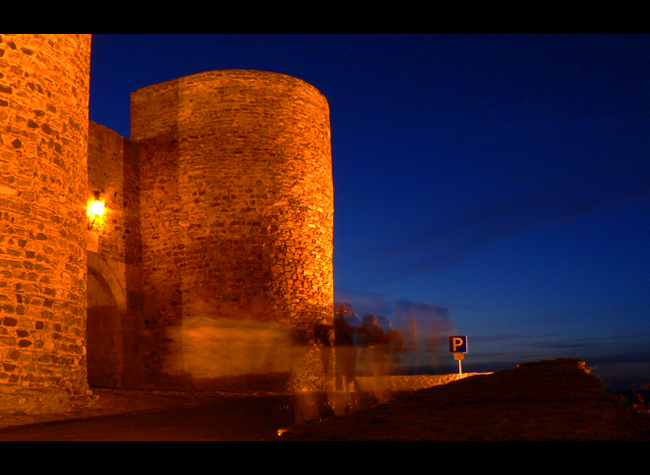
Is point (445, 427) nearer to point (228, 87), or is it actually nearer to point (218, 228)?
point (218, 228)

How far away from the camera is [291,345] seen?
38.4 ft

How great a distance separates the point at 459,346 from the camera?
12562mm

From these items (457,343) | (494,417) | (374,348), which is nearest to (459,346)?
(457,343)

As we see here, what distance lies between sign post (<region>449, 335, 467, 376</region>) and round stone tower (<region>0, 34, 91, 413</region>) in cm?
767

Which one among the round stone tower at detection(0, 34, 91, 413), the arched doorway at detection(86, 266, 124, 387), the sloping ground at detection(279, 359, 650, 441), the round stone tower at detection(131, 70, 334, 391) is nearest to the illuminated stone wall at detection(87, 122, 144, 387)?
the arched doorway at detection(86, 266, 124, 387)

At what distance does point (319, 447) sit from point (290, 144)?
35.0 feet

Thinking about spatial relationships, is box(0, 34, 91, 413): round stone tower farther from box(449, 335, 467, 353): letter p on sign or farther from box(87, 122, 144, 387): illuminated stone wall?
box(449, 335, 467, 353): letter p on sign

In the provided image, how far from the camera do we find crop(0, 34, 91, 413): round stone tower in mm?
6031

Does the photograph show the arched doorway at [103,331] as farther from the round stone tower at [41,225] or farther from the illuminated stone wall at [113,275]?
the round stone tower at [41,225]

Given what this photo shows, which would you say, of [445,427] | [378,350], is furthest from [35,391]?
[378,350]

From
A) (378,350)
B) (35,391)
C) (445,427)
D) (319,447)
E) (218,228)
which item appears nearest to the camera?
(319,447)

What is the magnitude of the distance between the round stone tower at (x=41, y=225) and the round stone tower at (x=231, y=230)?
4.43 meters

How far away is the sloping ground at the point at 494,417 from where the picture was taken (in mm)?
1918

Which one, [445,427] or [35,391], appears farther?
[35,391]
